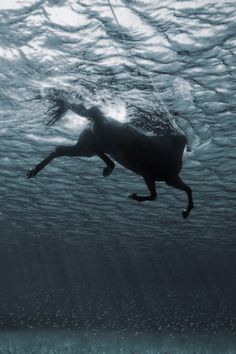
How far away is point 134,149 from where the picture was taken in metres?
6.50

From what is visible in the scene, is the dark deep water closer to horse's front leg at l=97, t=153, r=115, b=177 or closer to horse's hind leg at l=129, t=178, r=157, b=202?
horse's front leg at l=97, t=153, r=115, b=177

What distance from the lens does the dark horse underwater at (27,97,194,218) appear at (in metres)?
6.43

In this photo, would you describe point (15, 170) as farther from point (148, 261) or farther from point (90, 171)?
point (148, 261)

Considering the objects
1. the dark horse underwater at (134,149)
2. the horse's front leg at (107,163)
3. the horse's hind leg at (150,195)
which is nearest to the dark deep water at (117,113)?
the dark horse underwater at (134,149)

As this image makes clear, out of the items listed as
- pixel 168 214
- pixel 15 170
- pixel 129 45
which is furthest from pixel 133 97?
pixel 168 214

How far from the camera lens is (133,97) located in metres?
10.1

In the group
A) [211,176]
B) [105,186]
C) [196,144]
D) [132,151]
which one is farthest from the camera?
[105,186]

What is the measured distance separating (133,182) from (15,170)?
591cm

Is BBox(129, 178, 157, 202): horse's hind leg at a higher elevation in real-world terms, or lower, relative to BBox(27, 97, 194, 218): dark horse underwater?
lower

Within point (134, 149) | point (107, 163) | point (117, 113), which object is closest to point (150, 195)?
point (134, 149)

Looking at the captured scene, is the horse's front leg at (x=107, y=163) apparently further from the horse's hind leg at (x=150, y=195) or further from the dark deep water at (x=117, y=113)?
the dark deep water at (x=117, y=113)

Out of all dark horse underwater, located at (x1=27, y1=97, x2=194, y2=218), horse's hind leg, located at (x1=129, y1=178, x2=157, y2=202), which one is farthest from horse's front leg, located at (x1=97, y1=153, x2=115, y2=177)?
horse's hind leg, located at (x1=129, y1=178, x2=157, y2=202)

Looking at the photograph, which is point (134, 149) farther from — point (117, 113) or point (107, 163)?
point (117, 113)

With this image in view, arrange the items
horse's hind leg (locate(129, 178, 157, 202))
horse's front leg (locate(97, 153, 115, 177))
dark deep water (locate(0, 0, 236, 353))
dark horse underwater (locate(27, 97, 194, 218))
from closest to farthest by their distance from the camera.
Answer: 1. horse's hind leg (locate(129, 178, 157, 202))
2. dark horse underwater (locate(27, 97, 194, 218))
3. horse's front leg (locate(97, 153, 115, 177))
4. dark deep water (locate(0, 0, 236, 353))
